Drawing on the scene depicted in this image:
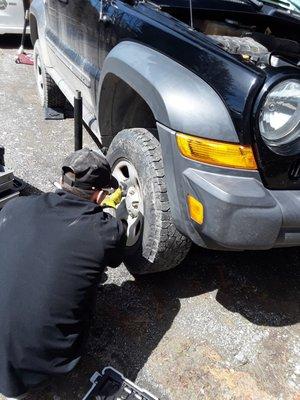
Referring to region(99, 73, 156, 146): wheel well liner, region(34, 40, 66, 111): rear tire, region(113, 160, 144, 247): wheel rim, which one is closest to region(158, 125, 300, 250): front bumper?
region(113, 160, 144, 247): wheel rim

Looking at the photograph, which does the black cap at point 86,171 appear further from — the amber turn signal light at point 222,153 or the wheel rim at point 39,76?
the wheel rim at point 39,76

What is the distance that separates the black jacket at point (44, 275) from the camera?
1756mm

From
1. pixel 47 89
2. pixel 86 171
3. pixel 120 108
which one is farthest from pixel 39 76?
pixel 86 171

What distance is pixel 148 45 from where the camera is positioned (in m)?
2.22

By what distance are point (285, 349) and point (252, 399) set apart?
0.37 metres

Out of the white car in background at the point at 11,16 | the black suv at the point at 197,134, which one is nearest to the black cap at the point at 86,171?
the black suv at the point at 197,134

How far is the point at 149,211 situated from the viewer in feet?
7.43

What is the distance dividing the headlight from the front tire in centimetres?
61

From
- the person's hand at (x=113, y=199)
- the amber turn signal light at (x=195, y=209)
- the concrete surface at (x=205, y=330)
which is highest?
the amber turn signal light at (x=195, y=209)

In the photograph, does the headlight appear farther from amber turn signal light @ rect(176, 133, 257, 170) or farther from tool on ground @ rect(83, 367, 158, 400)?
tool on ground @ rect(83, 367, 158, 400)

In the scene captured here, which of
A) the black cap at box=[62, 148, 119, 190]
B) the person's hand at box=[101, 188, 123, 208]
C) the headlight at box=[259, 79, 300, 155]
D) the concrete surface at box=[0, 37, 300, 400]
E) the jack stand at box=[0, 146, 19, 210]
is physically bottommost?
the concrete surface at box=[0, 37, 300, 400]

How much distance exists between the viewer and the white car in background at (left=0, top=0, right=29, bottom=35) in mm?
6430

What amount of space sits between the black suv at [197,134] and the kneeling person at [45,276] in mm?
403

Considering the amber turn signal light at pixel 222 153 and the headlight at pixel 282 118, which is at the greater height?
the headlight at pixel 282 118
